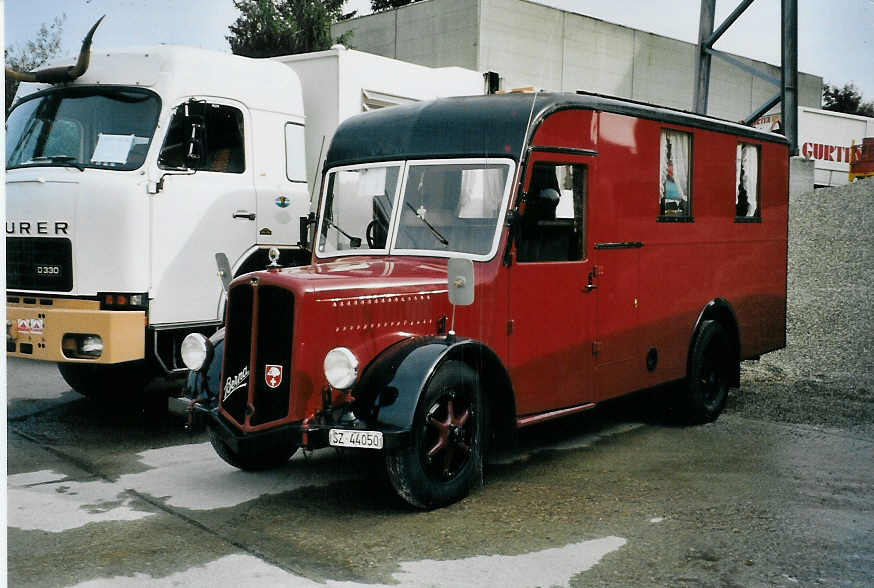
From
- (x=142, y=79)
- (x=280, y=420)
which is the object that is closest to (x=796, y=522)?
(x=280, y=420)

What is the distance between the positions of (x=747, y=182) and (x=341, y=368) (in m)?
5.39

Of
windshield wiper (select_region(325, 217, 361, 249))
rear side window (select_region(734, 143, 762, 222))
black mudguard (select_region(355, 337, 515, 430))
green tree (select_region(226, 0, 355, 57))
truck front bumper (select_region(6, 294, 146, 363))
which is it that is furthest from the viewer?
green tree (select_region(226, 0, 355, 57))

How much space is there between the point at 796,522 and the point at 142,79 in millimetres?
6339

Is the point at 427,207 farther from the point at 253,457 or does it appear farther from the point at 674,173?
the point at 674,173

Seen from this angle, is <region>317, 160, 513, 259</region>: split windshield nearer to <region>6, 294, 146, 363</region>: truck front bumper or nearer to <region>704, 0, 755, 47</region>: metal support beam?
<region>6, 294, 146, 363</region>: truck front bumper

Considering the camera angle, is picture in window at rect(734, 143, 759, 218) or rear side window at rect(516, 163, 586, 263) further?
picture in window at rect(734, 143, 759, 218)

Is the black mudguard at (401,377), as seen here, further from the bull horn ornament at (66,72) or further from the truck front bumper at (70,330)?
the bull horn ornament at (66,72)

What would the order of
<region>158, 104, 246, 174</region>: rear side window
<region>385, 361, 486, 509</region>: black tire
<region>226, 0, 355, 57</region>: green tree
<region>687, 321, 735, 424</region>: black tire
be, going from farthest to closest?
<region>226, 0, 355, 57</region>: green tree → <region>687, 321, 735, 424</region>: black tire → <region>158, 104, 246, 174</region>: rear side window → <region>385, 361, 486, 509</region>: black tire

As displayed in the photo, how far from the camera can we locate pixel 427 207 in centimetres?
685

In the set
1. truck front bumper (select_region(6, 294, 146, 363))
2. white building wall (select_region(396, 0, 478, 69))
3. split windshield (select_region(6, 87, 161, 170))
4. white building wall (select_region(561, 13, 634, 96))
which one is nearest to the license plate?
truck front bumper (select_region(6, 294, 146, 363))

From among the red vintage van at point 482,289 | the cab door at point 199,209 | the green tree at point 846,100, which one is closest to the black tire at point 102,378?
the cab door at point 199,209

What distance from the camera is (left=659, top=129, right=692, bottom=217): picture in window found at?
812cm

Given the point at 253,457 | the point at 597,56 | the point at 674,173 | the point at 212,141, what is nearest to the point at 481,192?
the point at 674,173

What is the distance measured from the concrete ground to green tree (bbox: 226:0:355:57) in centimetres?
2100
